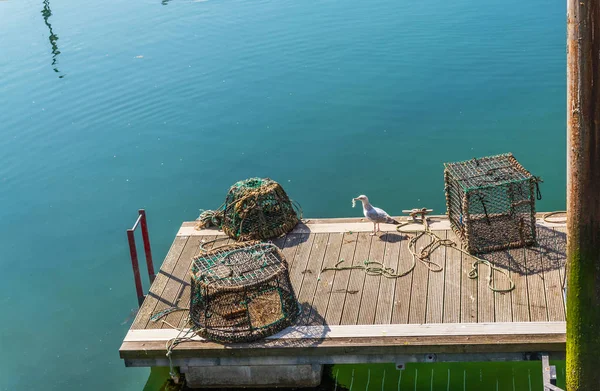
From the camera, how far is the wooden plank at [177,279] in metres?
8.68

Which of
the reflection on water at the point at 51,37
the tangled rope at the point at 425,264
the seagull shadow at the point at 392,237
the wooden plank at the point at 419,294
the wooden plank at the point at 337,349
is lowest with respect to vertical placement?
the wooden plank at the point at 337,349

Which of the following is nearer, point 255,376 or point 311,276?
point 255,376

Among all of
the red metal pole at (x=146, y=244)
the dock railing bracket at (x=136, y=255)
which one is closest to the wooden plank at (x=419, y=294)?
the dock railing bracket at (x=136, y=255)

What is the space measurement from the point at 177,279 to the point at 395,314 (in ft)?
8.71

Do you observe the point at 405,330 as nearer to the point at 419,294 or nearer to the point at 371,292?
the point at 419,294

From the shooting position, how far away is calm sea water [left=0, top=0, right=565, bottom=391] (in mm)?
11766

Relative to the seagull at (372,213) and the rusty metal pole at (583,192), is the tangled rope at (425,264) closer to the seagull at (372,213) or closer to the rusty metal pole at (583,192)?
the seagull at (372,213)

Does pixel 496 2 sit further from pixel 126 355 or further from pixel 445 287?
pixel 126 355

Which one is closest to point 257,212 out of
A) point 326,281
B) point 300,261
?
point 300,261

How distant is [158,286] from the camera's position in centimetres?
905

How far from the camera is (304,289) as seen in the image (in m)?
8.76

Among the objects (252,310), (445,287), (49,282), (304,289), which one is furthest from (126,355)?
(49,282)

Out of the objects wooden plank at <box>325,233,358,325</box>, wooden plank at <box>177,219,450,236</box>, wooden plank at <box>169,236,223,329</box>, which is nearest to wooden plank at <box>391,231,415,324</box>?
wooden plank at <box>177,219,450,236</box>

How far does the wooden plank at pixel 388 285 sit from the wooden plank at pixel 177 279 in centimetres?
228
